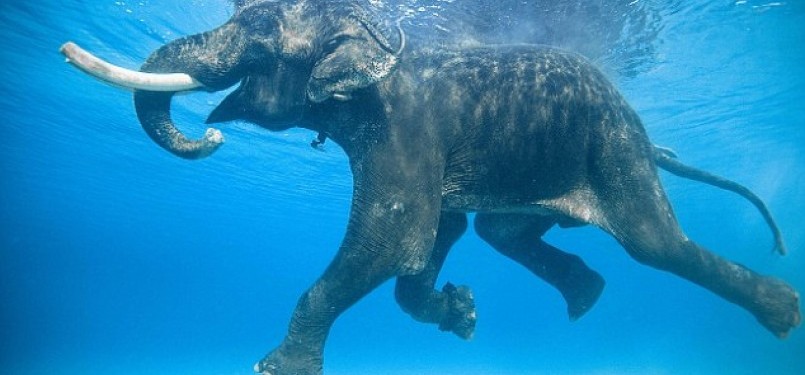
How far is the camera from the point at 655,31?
1125cm

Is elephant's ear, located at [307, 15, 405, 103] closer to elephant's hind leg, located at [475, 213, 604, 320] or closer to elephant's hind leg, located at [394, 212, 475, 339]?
elephant's hind leg, located at [394, 212, 475, 339]

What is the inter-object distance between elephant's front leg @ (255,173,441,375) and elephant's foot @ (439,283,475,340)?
1.39 meters

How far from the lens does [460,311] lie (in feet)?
15.7

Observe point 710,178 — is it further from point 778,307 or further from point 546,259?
point 546,259

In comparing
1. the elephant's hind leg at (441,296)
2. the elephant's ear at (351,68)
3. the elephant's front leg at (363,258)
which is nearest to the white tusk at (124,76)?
the elephant's ear at (351,68)

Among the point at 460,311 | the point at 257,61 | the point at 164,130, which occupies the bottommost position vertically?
the point at 460,311

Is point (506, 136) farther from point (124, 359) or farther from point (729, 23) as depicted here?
point (124, 359)

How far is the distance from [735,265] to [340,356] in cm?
5979

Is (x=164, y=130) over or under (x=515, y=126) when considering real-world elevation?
over

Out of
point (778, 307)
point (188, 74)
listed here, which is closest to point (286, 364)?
point (188, 74)

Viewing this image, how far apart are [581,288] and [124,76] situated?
4.68m

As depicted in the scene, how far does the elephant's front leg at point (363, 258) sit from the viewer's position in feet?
11.1

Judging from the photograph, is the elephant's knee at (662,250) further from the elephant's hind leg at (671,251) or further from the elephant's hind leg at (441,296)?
the elephant's hind leg at (441,296)

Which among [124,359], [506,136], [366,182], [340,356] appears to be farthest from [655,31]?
[340,356]
